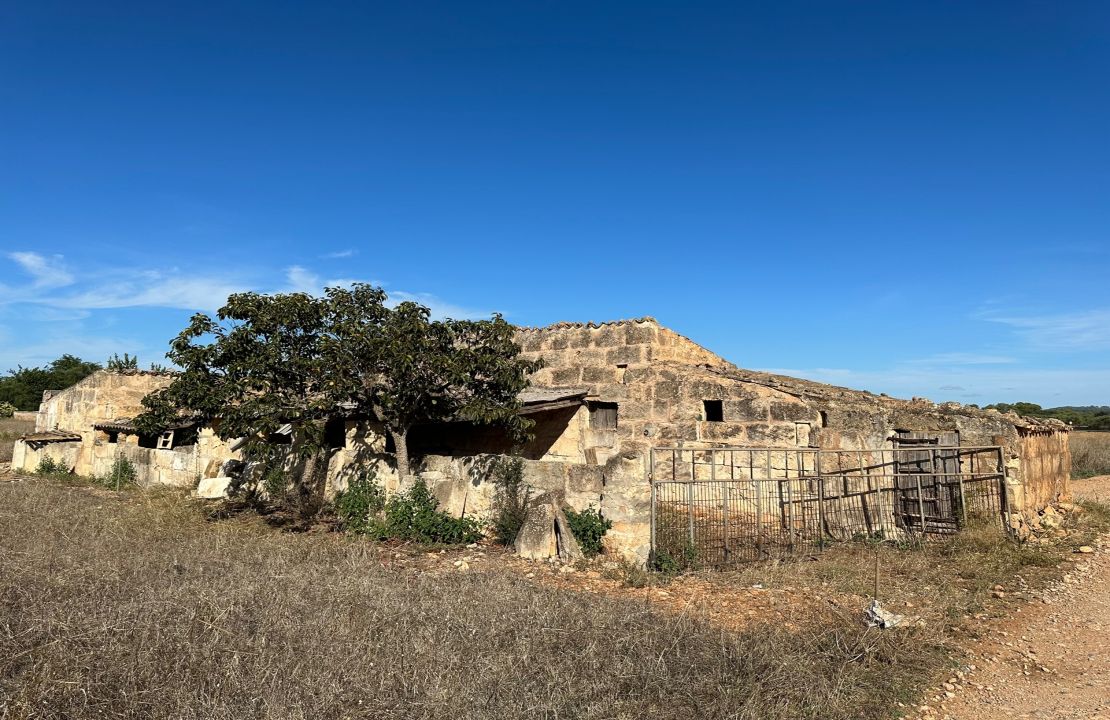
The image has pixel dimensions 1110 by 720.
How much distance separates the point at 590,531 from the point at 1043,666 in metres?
4.89

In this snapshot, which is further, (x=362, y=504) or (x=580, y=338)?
(x=580, y=338)

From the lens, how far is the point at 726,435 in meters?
13.2

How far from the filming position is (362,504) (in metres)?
10.7

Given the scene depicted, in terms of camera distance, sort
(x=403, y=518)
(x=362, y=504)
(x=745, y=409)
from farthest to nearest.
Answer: (x=745, y=409) → (x=362, y=504) → (x=403, y=518)

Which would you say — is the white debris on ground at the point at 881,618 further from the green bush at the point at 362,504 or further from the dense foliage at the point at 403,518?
the green bush at the point at 362,504

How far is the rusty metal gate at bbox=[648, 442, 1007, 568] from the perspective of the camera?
9688 mm

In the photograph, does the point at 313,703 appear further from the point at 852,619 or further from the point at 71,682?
the point at 852,619

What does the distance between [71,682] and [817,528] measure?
10239 millimetres

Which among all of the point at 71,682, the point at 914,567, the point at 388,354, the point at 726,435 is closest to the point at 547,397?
the point at 726,435

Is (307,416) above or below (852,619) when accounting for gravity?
above

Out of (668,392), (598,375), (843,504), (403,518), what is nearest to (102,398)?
(403,518)

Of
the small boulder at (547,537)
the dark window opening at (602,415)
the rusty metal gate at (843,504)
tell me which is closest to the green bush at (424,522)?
the small boulder at (547,537)

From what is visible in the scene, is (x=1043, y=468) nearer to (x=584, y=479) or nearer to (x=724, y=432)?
(x=724, y=432)

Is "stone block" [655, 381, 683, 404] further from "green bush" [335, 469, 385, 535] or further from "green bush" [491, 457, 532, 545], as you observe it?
"green bush" [335, 469, 385, 535]
